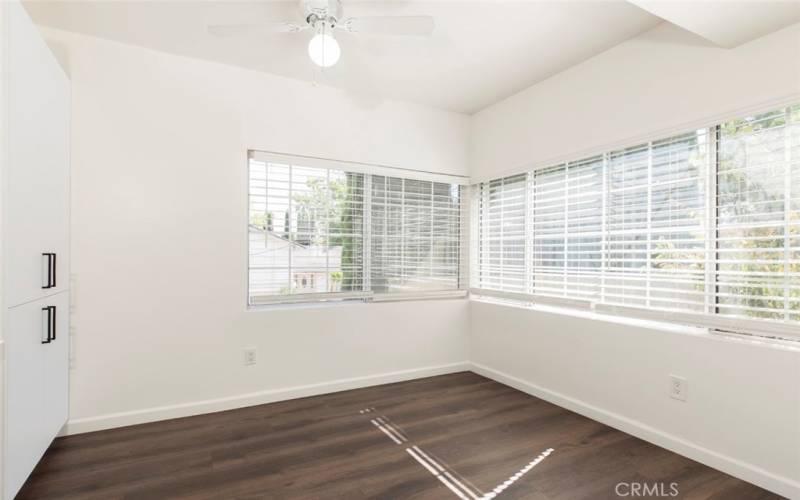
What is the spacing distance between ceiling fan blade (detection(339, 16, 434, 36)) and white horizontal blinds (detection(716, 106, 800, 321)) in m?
1.75

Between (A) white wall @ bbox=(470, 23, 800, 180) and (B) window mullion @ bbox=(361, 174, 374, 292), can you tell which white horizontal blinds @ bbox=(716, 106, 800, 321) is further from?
(B) window mullion @ bbox=(361, 174, 374, 292)

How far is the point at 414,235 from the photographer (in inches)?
152

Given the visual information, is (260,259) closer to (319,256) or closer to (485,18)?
(319,256)

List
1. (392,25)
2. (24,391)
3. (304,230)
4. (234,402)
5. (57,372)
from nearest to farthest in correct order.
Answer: (24,391) < (392,25) < (57,372) < (234,402) < (304,230)

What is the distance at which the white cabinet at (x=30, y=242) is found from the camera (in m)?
1.64

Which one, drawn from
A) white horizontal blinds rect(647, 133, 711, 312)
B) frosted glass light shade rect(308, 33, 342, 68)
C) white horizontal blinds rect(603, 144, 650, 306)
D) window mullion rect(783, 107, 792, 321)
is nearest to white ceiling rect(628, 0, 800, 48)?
window mullion rect(783, 107, 792, 321)

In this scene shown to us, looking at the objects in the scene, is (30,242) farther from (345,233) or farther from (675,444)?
(675,444)

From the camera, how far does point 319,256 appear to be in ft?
11.1

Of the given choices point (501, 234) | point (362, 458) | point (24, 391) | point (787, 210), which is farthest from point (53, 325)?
point (787, 210)

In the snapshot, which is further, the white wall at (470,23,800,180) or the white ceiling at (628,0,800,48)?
→ the white wall at (470,23,800,180)

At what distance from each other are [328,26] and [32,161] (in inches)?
62.2

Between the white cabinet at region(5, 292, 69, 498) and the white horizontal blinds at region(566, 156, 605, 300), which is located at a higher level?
the white horizontal blinds at region(566, 156, 605, 300)

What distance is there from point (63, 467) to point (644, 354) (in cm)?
337

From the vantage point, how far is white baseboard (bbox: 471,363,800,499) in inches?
77.7
